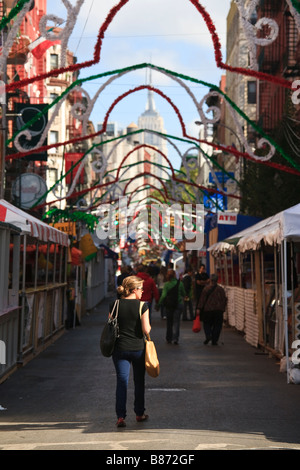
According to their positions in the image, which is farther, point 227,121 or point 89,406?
point 227,121

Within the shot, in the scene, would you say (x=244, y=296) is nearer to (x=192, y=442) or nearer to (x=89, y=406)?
(x=89, y=406)

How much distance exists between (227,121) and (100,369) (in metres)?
68.9

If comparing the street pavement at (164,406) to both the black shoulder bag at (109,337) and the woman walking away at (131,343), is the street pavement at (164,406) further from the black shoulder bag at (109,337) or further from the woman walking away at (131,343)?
the black shoulder bag at (109,337)

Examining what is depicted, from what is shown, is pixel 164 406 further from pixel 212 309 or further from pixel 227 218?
pixel 227 218

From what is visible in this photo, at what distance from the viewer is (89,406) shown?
12094 millimetres

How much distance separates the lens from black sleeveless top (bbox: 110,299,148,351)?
1061 centimetres

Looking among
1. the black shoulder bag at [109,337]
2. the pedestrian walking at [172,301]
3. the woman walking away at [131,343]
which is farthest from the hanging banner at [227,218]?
the black shoulder bag at [109,337]

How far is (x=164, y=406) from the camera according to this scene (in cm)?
1206

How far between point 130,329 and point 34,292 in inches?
341

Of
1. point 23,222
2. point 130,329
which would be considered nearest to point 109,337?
point 130,329

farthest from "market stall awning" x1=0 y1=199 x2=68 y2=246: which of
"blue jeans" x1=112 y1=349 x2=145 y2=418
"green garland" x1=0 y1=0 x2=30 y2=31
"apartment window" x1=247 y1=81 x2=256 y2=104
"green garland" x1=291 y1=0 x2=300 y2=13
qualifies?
"apartment window" x1=247 y1=81 x2=256 y2=104
